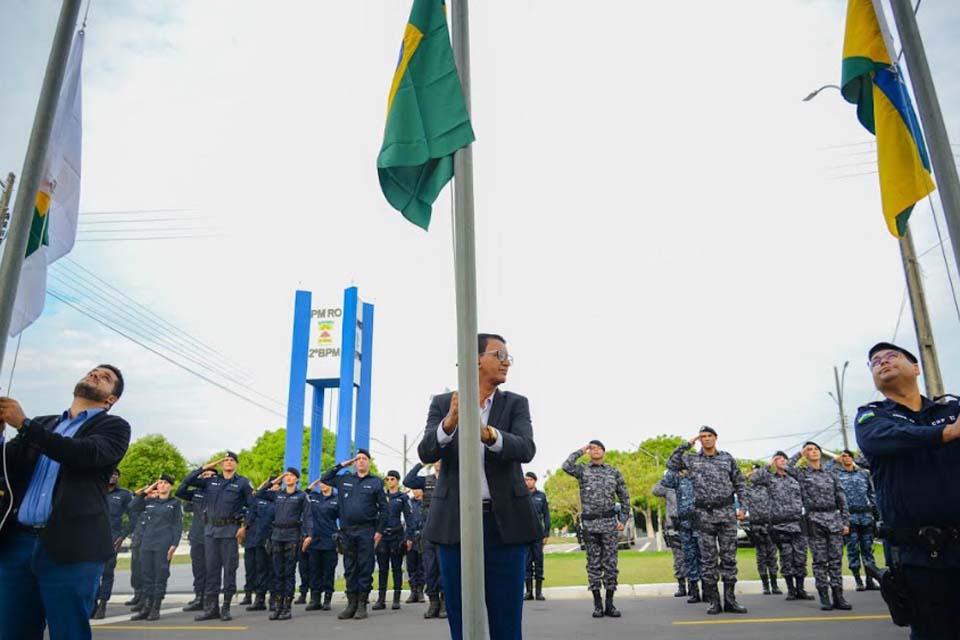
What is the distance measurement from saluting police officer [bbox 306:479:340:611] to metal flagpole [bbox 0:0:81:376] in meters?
7.77

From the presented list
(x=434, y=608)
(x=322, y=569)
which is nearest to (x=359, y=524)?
(x=322, y=569)

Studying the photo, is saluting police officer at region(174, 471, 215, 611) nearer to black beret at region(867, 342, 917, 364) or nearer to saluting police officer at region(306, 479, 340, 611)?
saluting police officer at region(306, 479, 340, 611)

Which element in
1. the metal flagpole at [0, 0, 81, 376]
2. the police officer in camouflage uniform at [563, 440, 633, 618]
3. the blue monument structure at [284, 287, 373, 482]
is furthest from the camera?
the blue monument structure at [284, 287, 373, 482]

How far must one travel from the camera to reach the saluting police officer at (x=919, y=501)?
10.3 feet

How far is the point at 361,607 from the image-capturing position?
964 cm

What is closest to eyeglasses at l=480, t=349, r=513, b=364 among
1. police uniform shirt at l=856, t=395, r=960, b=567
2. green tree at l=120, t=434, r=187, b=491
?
police uniform shirt at l=856, t=395, r=960, b=567

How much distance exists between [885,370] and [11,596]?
484 cm

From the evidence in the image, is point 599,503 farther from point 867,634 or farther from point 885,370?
point 885,370

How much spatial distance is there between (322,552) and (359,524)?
1.12 metres

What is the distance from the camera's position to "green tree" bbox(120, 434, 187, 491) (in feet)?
158

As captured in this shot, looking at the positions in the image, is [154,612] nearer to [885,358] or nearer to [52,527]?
[52,527]

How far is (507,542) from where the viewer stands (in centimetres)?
310

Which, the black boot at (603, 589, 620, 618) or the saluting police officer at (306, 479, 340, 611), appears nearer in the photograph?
the black boot at (603, 589, 620, 618)

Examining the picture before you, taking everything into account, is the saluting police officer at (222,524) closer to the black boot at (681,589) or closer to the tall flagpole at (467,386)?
the black boot at (681,589)
